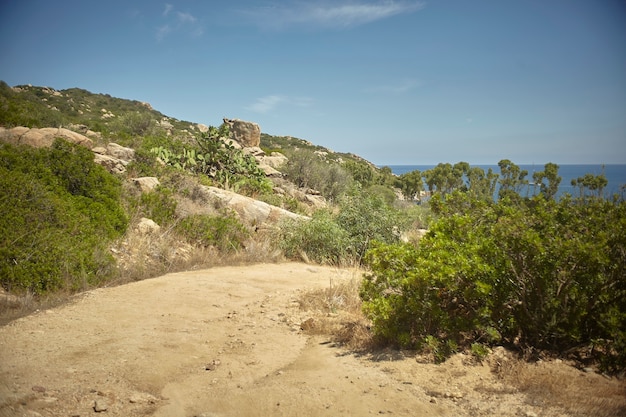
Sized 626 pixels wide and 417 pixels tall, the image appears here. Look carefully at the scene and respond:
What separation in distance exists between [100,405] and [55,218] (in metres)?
5.01

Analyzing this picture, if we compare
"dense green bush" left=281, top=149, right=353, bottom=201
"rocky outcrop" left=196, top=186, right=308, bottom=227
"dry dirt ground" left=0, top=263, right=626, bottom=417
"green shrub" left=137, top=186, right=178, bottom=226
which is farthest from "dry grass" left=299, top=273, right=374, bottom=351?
"dense green bush" left=281, top=149, right=353, bottom=201

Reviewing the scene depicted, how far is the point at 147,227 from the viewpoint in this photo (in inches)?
362

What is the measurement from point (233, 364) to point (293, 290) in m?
3.03

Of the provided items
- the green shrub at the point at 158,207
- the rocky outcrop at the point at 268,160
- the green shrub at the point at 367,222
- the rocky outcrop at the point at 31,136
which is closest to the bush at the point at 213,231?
the green shrub at the point at 158,207

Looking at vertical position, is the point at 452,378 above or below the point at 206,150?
below

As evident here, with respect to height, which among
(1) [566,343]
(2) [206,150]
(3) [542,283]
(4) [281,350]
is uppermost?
(2) [206,150]

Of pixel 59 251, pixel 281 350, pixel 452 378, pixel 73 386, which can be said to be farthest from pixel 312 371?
pixel 59 251

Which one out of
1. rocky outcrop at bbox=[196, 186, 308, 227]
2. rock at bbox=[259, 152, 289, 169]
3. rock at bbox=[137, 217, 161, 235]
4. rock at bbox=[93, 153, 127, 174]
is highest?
rock at bbox=[259, 152, 289, 169]

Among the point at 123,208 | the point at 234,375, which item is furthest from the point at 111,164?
the point at 234,375

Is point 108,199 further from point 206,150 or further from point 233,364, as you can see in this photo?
point 206,150

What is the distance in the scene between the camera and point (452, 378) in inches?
129

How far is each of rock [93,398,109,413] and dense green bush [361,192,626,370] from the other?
2.42 metres

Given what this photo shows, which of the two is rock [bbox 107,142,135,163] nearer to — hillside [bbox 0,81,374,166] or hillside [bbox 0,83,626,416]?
hillside [bbox 0,81,374,166]

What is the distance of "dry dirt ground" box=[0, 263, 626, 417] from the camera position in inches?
114
